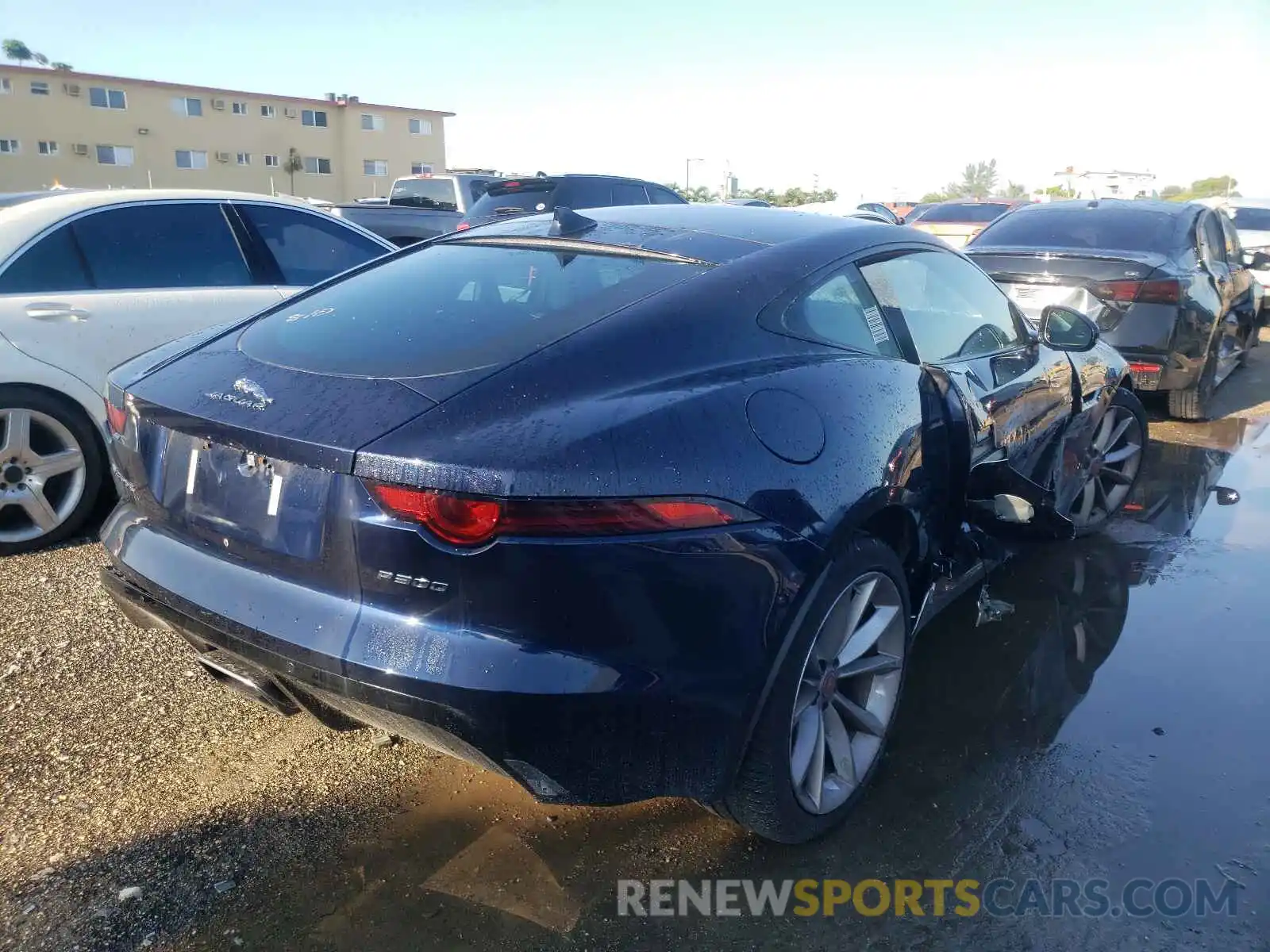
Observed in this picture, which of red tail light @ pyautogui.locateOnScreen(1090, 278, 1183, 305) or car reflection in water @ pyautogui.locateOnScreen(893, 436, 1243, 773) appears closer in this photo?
car reflection in water @ pyautogui.locateOnScreen(893, 436, 1243, 773)

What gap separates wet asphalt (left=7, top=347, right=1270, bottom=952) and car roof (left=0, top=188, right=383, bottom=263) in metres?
1.74

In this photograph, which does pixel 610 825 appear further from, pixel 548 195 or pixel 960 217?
pixel 960 217

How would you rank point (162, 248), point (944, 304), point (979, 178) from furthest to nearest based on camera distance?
point (979, 178), point (162, 248), point (944, 304)

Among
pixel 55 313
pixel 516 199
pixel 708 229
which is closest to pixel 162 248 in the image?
pixel 55 313

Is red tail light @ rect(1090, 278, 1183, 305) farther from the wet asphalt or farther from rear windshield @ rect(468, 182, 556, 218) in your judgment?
rear windshield @ rect(468, 182, 556, 218)

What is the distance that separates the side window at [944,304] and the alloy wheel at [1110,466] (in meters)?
1.18

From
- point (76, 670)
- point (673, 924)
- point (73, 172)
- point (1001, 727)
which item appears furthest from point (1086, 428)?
point (73, 172)

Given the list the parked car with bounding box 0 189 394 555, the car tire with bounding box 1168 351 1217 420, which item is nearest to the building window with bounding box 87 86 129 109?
the parked car with bounding box 0 189 394 555

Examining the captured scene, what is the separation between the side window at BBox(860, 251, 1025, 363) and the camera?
3225mm

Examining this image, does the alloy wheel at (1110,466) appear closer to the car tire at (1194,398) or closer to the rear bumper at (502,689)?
the car tire at (1194,398)

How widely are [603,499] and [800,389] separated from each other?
29.2 inches

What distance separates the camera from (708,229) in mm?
3059

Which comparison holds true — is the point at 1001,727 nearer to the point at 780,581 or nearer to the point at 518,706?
the point at 780,581

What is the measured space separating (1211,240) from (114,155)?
47.2 m
